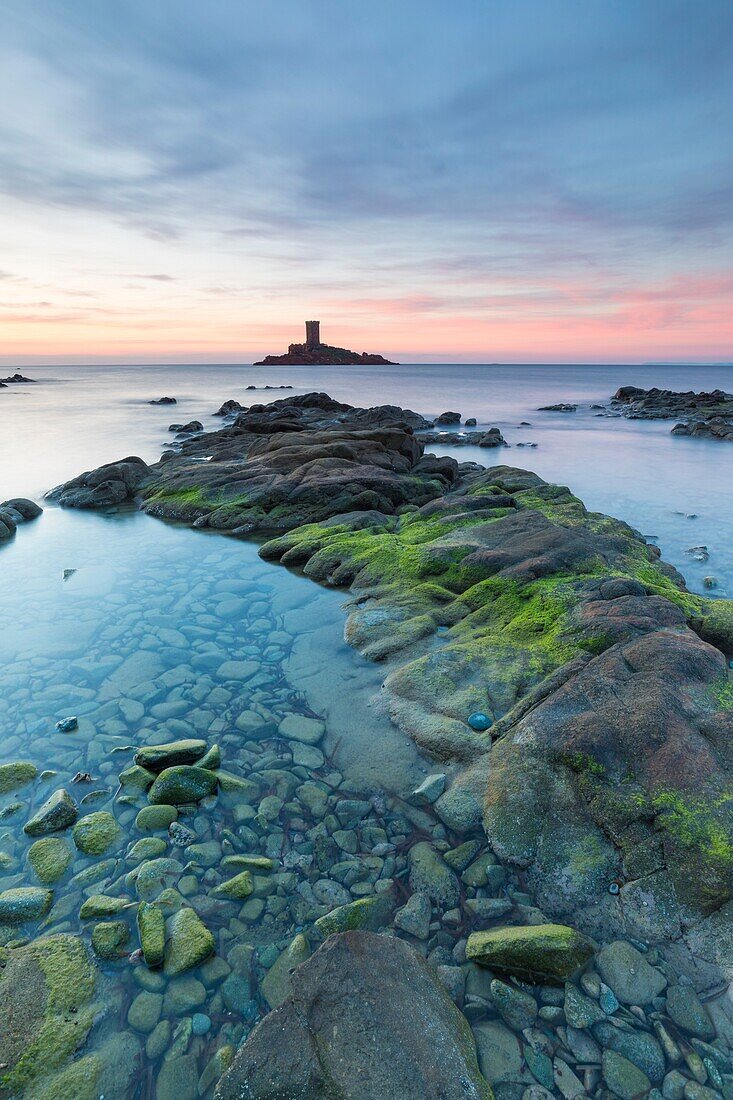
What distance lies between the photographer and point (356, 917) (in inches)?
176

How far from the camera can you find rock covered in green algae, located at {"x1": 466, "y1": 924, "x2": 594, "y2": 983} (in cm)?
395

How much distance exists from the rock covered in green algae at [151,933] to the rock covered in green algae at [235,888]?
459 mm

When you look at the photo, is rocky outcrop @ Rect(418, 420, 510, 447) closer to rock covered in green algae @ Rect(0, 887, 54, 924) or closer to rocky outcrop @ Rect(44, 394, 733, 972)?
rocky outcrop @ Rect(44, 394, 733, 972)

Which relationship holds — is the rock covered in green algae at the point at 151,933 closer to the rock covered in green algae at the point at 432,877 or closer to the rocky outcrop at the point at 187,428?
the rock covered in green algae at the point at 432,877

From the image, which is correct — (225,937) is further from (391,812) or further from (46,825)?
(46,825)

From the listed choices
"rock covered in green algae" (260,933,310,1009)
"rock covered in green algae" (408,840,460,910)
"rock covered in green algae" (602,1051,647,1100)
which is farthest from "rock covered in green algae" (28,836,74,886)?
"rock covered in green algae" (602,1051,647,1100)

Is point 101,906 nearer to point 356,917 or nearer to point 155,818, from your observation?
point 155,818

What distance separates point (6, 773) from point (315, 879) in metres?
3.75

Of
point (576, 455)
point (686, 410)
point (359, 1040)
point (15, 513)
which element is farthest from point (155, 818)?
point (686, 410)

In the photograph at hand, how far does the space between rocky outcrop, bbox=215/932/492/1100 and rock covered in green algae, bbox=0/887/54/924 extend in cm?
235

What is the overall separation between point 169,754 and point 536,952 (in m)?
4.16

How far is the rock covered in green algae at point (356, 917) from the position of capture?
4406 mm

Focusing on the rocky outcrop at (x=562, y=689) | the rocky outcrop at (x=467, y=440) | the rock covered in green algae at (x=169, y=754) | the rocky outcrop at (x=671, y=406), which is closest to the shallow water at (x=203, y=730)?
the rock covered in green algae at (x=169, y=754)

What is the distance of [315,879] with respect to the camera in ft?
16.1
